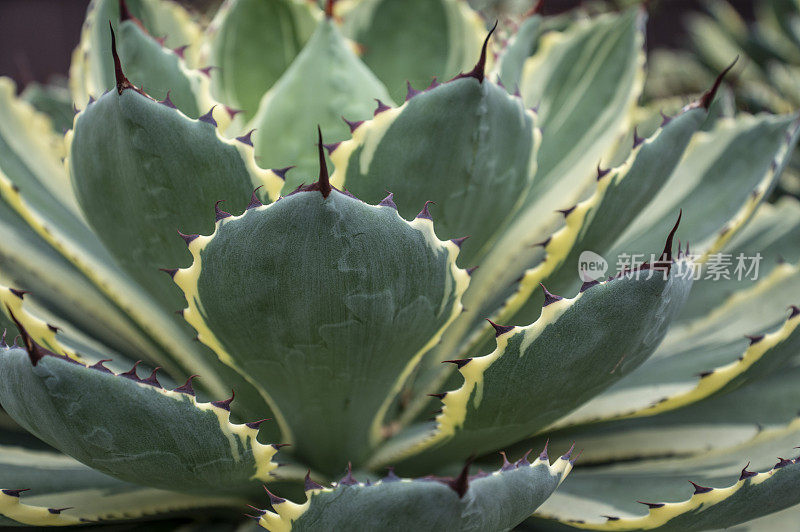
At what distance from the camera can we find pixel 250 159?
0.56 meters

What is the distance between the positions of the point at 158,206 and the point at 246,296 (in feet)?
0.39

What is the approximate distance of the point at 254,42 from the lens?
84cm

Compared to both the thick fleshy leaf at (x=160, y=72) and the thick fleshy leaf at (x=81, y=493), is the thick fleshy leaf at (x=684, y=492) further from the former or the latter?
the thick fleshy leaf at (x=160, y=72)

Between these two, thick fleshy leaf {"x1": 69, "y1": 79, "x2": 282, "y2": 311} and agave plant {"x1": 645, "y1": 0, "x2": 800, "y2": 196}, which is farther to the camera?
agave plant {"x1": 645, "y1": 0, "x2": 800, "y2": 196}

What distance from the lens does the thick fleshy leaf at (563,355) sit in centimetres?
53

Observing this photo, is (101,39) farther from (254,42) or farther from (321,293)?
(321,293)

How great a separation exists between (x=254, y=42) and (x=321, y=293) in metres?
0.43

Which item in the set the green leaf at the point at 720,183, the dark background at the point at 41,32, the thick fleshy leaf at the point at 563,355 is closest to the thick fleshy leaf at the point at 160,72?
the thick fleshy leaf at the point at 563,355

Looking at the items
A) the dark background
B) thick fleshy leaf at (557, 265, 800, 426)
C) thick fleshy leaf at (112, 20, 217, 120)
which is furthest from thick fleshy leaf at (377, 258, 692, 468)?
the dark background

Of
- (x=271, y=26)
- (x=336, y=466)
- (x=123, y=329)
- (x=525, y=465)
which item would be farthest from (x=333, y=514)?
(x=271, y=26)

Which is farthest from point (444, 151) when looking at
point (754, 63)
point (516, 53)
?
point (754, 63)

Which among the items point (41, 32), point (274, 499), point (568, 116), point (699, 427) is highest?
point (568, 116)

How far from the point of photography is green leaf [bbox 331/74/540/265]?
0.57m

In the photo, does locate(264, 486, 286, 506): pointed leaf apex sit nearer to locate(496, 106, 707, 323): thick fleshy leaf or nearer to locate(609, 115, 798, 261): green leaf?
locate(496, 106, 707, 323): thick fleshy leaf
